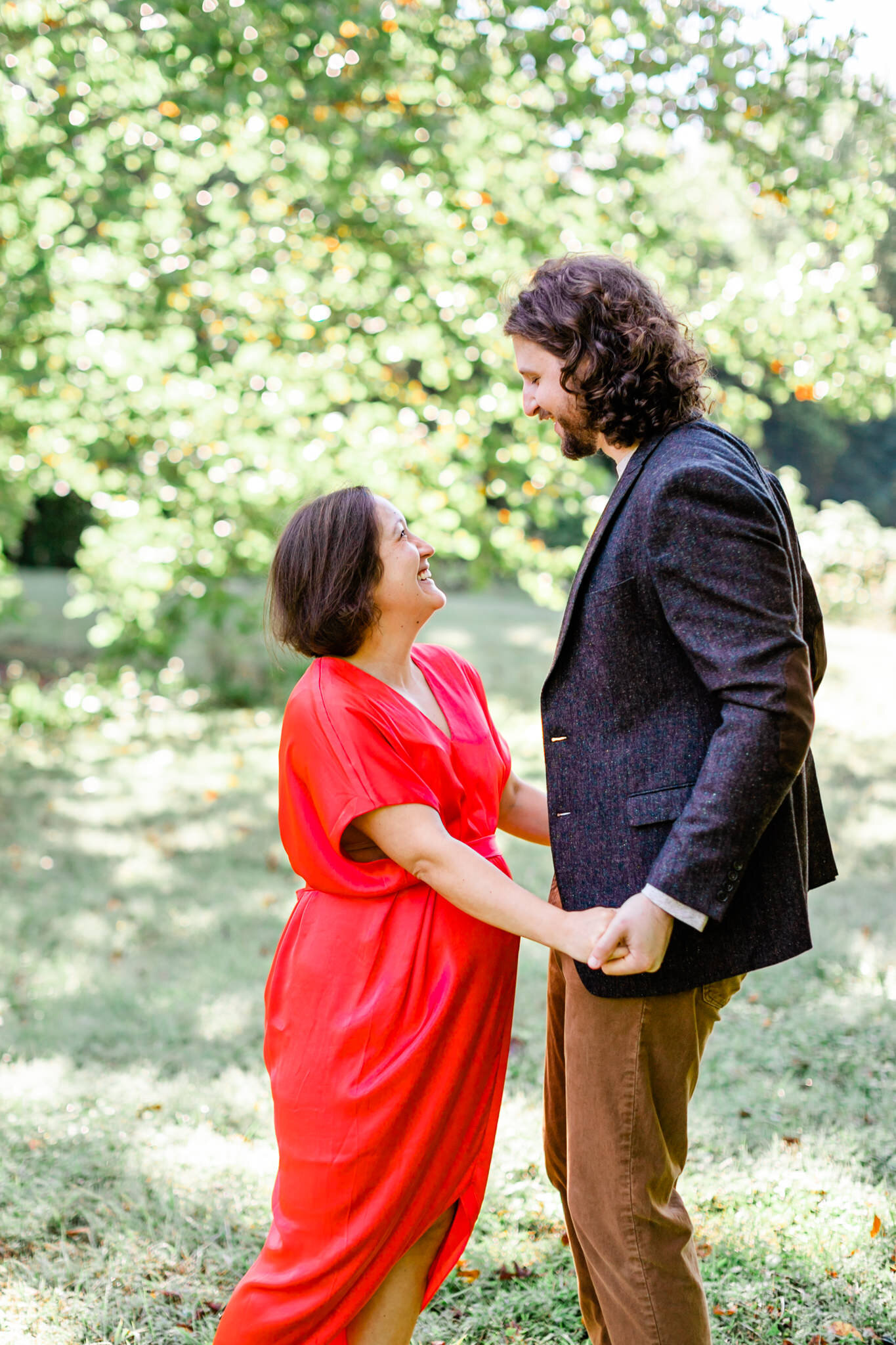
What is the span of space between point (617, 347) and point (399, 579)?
0.59 m

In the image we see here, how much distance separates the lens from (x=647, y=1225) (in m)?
1.81

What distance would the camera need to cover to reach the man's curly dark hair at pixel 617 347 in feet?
6.17

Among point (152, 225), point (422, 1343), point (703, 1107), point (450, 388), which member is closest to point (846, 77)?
point (450, 388)

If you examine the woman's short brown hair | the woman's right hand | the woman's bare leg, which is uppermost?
the woman's short brown hair

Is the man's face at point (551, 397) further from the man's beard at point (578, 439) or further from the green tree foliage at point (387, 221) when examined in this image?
the green tree foliage at point (387, 221)

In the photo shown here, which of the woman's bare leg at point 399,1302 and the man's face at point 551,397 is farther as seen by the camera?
the woman's bare leg at point 399,1302

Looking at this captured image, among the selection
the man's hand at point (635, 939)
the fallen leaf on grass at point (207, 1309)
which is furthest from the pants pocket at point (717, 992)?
the fallen leaf on grass at point (207, 1309)

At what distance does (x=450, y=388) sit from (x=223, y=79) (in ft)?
6.64

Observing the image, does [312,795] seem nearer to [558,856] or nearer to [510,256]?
[558,856]

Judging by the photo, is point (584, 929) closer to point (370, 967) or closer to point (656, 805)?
point (656, 805)

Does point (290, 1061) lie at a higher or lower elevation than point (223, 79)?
lower

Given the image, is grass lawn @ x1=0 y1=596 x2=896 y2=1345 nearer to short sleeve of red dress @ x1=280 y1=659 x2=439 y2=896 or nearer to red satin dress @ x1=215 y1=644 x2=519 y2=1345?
red satin dress @ x1=215 y1=644 x2=519 y2=1345

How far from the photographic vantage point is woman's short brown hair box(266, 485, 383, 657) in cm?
208

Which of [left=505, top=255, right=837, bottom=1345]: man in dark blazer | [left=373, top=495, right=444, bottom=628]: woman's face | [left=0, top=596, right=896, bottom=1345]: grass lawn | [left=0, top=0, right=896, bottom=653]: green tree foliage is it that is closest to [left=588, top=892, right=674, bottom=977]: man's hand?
[left=505, top=255, right=837, bottom=1345]: man in dark blazer
